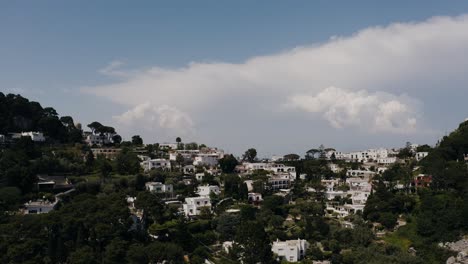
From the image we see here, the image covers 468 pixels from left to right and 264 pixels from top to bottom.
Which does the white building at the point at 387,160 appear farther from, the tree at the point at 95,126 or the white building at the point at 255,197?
the tree at the point at 95,126

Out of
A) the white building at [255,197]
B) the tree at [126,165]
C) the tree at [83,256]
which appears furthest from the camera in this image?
the tree at [126,165]

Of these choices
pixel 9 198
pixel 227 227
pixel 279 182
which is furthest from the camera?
pixel 279 182

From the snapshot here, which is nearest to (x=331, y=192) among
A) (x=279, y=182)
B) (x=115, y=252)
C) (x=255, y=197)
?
(x=279, y=182)

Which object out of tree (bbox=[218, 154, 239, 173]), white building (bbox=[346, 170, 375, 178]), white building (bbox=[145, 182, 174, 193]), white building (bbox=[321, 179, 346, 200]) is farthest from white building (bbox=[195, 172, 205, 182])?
white building (bbox=[346, 170, 375, 178])

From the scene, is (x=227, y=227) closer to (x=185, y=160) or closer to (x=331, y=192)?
(x=331, y=192)

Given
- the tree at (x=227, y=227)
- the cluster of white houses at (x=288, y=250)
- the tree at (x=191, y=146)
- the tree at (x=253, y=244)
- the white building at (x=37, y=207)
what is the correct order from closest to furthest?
the tree at (x=253, y=244)
the cluster of white houses at (x=288, y=250)
the tree at (x=227, y=227)
the white building at (x=37, y=207)
the tree at (x=191, y=146)

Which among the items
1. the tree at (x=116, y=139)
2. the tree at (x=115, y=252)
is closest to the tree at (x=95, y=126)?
the tree at (x=116, y=139)

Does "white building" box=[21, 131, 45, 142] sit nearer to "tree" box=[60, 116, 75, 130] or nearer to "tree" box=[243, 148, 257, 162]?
"tree" box=[60, 116, 75, 130]
